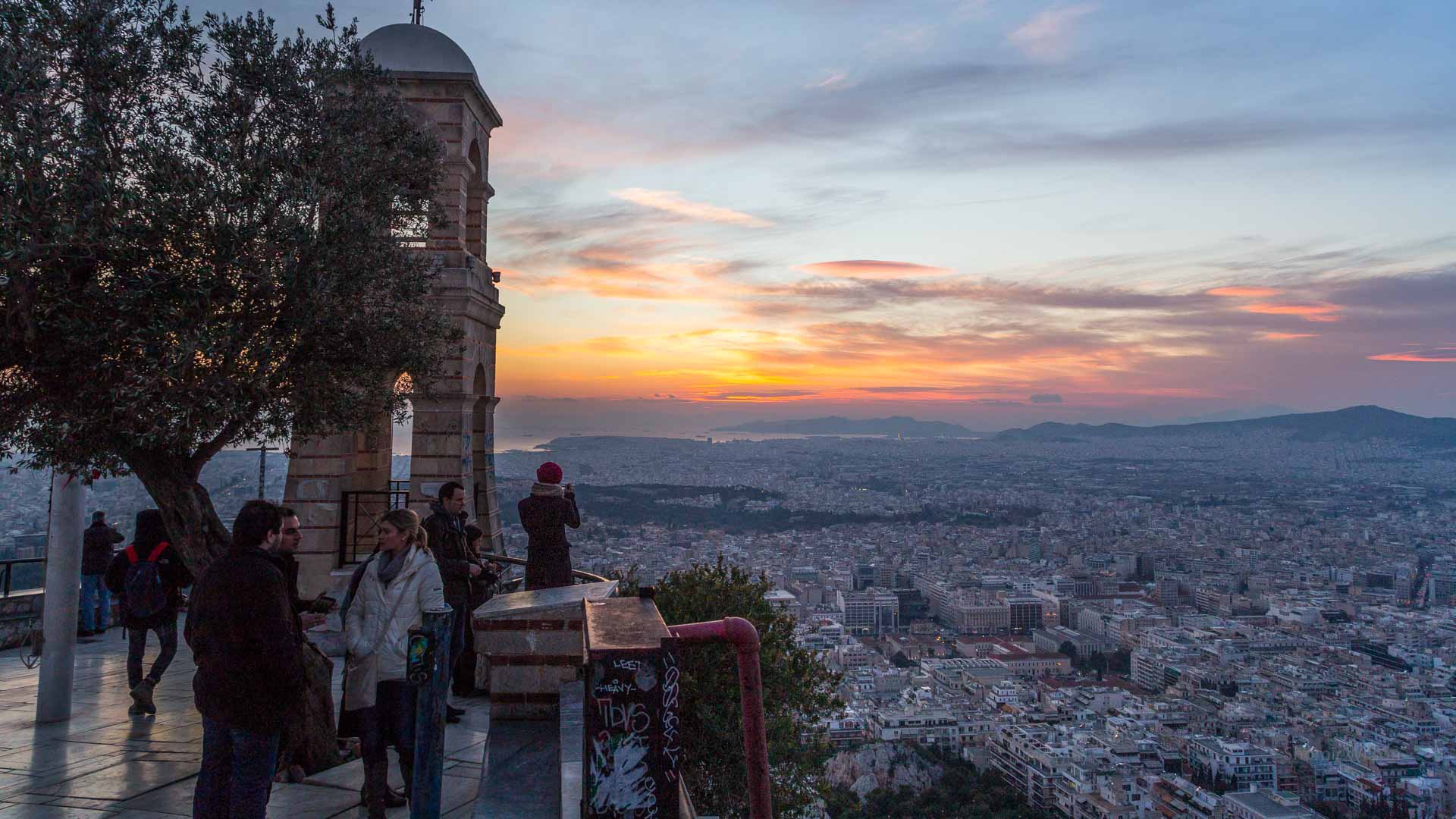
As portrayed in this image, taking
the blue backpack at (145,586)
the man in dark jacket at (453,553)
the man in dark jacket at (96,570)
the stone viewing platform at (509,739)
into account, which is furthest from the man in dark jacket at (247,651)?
the man in dark jacket at (96,570)

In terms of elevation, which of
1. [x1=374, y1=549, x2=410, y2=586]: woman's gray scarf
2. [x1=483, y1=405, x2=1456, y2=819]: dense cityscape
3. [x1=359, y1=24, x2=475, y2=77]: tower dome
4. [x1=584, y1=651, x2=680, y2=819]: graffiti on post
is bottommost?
[x1=483, y1=405, x2=1456, y2=819]: dense cityscape

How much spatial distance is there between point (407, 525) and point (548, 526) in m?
2.24

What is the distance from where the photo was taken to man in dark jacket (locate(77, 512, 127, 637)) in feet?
39.2

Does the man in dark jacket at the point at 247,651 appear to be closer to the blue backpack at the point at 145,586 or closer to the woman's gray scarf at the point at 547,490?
the woman's gray scarf at the point at 547,490

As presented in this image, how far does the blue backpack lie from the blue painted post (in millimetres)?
5124

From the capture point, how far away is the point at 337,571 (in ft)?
38.8

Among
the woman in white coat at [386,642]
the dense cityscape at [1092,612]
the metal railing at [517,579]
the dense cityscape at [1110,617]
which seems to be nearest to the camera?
the woman in white coat at [386,642]

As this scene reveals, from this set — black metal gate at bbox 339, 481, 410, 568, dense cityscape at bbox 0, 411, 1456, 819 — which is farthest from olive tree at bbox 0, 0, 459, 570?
dense cityscape at bbox 0, 411, 1456, 819

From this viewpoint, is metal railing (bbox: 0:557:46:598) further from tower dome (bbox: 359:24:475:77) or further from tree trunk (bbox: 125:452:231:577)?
tower dome (bbox: 359:24:475:77)

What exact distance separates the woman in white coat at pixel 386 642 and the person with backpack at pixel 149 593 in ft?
13.2

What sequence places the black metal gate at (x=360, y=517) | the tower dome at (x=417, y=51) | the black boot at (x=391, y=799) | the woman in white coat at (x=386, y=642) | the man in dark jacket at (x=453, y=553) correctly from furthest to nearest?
the tower dome at (x=417, y=51), the black metal gate at (x=360, y=517), the man in dark jacket at (x=453, y=553), the black boot at (x=391, y=799), the woman in white coat at (x=386, y=642)

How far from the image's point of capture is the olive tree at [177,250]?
19.8ft

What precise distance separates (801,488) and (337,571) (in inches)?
4115

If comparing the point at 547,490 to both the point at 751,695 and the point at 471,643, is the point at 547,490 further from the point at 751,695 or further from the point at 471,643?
the point at 751,695
